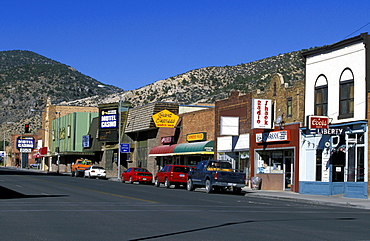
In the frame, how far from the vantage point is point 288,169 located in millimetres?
38469

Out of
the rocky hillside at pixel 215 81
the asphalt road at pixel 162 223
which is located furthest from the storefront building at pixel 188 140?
the rocky hillside at pixel 215 81

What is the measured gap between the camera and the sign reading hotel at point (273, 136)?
123 feet

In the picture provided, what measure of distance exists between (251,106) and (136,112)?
2592cm

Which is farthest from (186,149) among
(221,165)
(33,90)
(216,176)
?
(33,90)

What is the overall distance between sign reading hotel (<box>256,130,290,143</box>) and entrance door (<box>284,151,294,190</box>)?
3.97 ft

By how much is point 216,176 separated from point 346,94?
29.5 feet

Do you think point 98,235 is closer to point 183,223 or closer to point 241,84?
point 183,223

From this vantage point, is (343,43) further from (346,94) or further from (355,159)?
(355,159)

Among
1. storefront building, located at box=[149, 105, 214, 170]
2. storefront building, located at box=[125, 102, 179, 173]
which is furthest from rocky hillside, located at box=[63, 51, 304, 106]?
storefront building, located at box=[149, 105, 214, 170]

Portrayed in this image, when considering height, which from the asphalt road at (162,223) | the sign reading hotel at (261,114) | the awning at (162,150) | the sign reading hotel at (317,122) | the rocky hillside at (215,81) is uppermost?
the rocky hillside at (215,81)

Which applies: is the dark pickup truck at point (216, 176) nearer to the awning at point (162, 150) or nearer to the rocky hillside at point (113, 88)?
the awning at point (162, 150)

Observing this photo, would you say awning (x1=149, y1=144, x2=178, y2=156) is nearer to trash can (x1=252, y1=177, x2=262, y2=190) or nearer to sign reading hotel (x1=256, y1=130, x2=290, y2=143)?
sign reading hotel (x1=256, y1=130, x2=290, y2=143)

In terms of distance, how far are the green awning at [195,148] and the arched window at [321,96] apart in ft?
47.1

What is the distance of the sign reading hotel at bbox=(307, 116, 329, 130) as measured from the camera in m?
32.5
